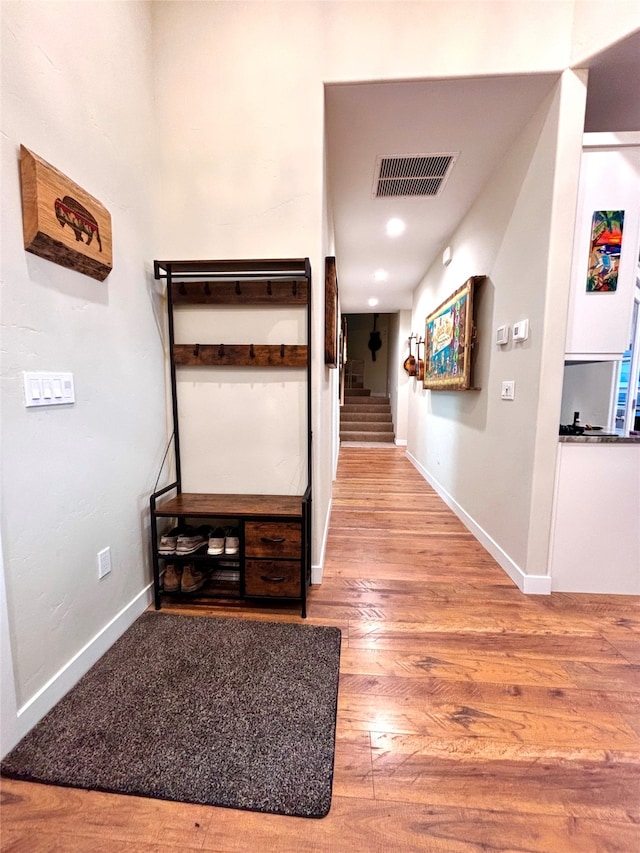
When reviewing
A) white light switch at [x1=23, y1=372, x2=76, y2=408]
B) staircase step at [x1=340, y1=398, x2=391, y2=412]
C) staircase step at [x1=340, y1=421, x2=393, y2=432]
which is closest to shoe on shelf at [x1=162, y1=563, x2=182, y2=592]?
white light switch at [x1=23, y1=372, x2=76, y2=408]

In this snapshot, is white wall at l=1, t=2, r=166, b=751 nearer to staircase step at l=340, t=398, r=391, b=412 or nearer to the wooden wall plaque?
the wooden wall plaque

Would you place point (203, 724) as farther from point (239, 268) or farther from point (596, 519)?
point (596, 519)

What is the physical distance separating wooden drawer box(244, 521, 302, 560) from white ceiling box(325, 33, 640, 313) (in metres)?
2.32

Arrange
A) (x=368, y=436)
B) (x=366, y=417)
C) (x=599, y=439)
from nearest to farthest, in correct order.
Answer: (x=599, y=439) < (x=368, y=436) < (x=366, y=417)

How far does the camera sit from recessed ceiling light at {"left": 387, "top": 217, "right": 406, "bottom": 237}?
3252 millimetres

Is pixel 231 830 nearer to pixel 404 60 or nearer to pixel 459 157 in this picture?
pixel 404 60

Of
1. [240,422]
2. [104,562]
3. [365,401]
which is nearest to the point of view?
[104,562]

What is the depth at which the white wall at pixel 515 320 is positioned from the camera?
180cm

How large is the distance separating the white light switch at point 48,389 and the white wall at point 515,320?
7.38ft

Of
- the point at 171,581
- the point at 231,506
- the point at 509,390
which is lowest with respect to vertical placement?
the point at 171,581

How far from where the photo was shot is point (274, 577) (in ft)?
5.72

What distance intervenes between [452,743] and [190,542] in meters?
1.38

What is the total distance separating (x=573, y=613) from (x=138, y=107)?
342 cm

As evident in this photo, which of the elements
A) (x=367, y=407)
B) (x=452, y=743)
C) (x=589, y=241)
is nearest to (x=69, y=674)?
(x=452, y=743)
